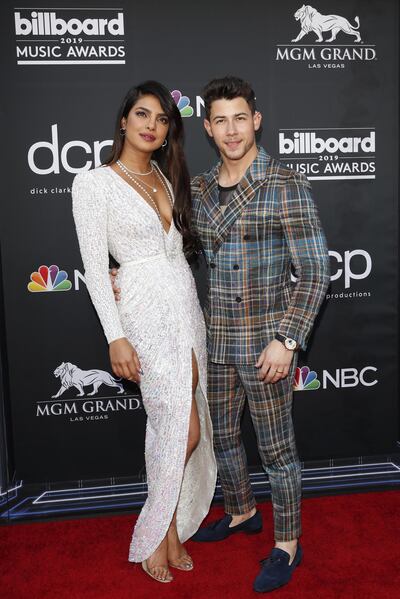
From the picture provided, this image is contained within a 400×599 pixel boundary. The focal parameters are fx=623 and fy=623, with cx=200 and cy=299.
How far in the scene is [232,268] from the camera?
2369 mm

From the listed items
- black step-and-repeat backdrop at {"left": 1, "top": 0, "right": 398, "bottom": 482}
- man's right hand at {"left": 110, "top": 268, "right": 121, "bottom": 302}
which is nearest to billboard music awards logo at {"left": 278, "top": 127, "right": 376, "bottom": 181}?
black step-and-repeat backdrop at {"left": 1, "top": 0, "right": 398, "bottom": 482}

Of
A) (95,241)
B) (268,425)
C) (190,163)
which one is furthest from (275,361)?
(190,163)

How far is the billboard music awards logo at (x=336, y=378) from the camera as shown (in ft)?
10.8

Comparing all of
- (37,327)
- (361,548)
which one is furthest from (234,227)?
(361,548)

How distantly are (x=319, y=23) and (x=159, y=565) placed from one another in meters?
2.62

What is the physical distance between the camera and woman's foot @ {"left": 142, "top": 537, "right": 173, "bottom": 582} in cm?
245

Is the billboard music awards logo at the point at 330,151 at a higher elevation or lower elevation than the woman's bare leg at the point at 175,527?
A: higher

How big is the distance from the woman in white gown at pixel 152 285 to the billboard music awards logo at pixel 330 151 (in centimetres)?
85

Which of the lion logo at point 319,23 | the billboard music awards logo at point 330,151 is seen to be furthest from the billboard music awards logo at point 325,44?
the billboard music awards logo at point 330,151

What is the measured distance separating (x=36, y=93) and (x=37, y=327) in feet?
3.70

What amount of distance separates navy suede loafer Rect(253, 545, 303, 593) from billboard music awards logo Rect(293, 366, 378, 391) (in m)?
1.00

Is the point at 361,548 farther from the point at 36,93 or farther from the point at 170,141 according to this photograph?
the point at 36,93

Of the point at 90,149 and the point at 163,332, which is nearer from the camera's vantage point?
the point at 163,332

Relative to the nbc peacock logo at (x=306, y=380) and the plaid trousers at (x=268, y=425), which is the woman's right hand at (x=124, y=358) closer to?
the plaid trousers at (x=268, y=425)
